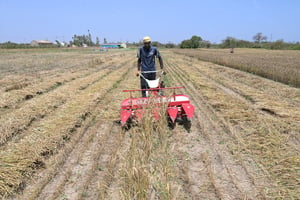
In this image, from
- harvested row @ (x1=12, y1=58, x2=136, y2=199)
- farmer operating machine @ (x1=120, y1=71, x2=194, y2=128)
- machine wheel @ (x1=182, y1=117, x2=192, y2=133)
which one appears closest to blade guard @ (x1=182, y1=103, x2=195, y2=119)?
farmer operating machine @ (x1=120, y1=71, x2=194, y2=128)

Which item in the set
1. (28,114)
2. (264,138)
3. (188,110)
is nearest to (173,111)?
(188,110)

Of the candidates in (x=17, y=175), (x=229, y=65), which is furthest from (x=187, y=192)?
(x=229, y=65)

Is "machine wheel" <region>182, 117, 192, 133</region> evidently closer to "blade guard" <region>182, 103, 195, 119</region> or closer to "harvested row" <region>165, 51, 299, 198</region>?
"blade guard" <region>182, 103, 195, 119</region>

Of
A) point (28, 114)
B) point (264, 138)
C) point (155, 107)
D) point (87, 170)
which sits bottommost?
point (87, 170)

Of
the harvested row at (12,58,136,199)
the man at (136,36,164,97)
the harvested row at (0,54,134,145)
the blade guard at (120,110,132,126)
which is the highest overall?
the man at (136,36,164,97)

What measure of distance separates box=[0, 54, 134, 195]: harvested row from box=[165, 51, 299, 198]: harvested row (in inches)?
126

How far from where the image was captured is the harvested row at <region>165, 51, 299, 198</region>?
2604 millimetres

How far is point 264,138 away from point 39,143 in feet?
13.8

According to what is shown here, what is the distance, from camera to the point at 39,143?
3.48 meters

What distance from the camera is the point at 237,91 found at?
7617mm

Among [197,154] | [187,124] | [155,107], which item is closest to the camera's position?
[197,154]

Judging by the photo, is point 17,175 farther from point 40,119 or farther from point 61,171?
point 40,119

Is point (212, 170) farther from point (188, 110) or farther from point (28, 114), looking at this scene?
point (28, 114)

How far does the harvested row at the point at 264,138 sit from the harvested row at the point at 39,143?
3.21m
